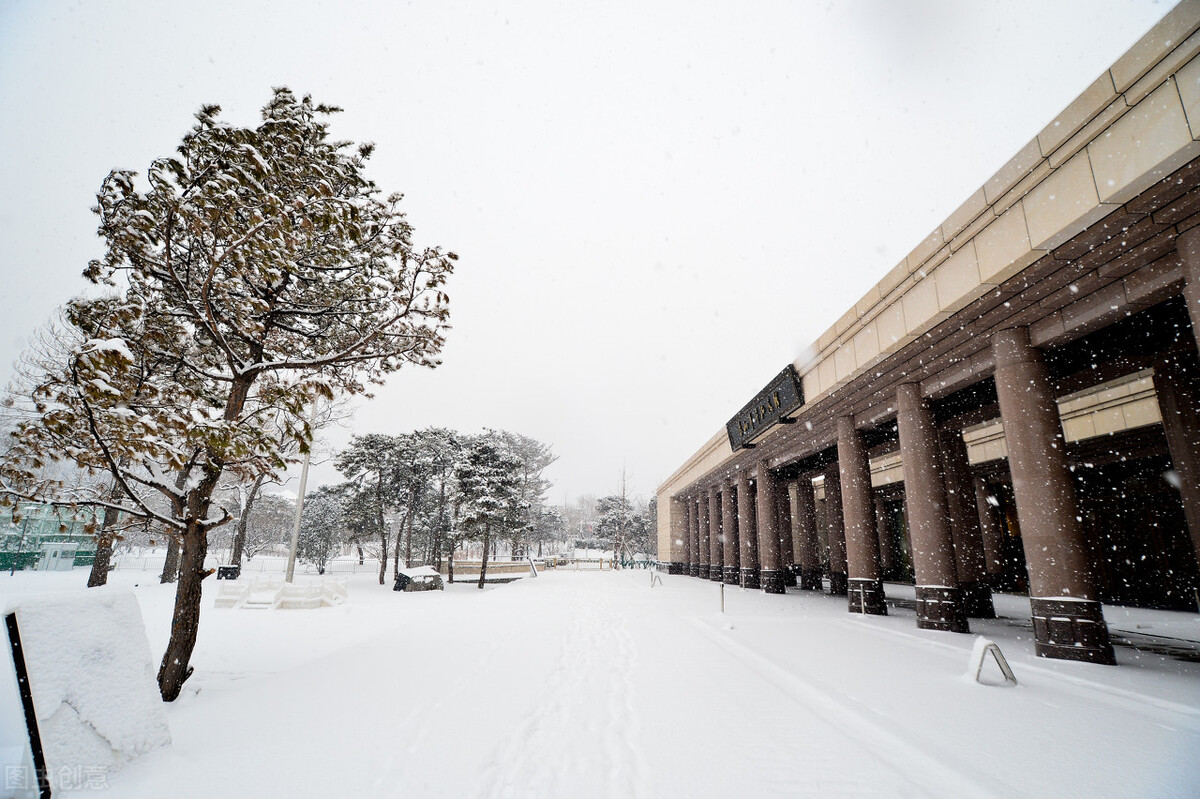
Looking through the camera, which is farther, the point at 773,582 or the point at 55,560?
the point at 55,560

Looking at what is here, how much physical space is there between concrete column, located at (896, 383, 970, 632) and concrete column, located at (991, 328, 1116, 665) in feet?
8.12

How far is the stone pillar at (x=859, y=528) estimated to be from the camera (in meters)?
13.3

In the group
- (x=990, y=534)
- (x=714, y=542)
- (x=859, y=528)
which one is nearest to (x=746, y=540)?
(x=714, y=542)

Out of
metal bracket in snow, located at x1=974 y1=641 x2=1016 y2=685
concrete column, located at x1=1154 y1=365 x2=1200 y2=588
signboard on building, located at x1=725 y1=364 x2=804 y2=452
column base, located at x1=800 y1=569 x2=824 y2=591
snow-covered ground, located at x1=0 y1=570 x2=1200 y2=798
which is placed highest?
signboard on building, located at x1=725 y1=364 x2=804 y2=452

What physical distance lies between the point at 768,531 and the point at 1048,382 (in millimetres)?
13508

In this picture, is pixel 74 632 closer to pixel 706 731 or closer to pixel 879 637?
pixel 706 731

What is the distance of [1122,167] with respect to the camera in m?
5.96

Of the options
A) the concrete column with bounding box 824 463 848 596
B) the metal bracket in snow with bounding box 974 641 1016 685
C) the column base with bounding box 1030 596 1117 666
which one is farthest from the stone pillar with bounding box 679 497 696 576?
the metal bracket in snow with bounding box 974 641 1016 685

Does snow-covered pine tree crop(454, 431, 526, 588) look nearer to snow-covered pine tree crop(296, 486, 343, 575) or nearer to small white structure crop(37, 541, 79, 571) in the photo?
snow-covered pine tree crop(296, 486, 343, 575)

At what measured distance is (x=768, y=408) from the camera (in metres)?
17.0

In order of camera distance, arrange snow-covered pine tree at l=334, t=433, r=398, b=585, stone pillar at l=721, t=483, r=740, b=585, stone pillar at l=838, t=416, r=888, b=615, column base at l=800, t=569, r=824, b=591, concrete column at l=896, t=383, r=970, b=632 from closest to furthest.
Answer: concrete column at l=896, t=383, r=970, b=632 < stone pillar at l=838, t=416, r=888, b=615 < column base at l=800, t=569, r=824, b=591 < snow-covered pine tree at l=334, t=433, r=398, b=585 < stone pillar at l=721, t=483, r=740, b=585

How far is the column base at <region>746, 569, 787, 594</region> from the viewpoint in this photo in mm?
19797

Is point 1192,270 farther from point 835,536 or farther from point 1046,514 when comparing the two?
point 835,536

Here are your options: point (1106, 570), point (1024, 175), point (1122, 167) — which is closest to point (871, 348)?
point (1024, 175)
